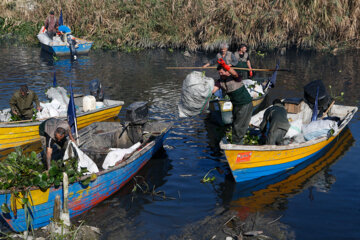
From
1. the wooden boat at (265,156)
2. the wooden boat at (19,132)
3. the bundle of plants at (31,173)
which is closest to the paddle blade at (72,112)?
the bundle of plants at (31,173)

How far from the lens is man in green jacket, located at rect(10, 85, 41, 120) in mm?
11266

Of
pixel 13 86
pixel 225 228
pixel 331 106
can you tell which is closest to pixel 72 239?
pixel 225 228

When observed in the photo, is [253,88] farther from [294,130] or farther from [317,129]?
[294,130]

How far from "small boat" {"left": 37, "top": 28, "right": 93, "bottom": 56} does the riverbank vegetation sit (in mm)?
3067

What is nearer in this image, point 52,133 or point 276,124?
point 52,133

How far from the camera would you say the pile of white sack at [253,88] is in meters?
13.9

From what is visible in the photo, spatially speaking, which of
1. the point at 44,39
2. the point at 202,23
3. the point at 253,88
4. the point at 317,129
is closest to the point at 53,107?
the point at 253,88

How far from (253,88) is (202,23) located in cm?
1356

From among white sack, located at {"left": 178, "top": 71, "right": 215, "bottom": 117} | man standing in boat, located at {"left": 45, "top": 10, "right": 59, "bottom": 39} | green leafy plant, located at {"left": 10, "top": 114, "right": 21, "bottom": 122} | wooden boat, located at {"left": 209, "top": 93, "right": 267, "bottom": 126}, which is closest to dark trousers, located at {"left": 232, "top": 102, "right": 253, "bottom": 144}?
white sack, located at {"left": 178, "top": 71, "right": 215, "bottom": 117}

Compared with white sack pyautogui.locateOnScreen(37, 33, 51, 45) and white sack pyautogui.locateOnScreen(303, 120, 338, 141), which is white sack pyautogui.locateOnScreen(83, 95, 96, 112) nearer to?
white sack pyautogui.locateOnScreen(303, 120, 338, 141)

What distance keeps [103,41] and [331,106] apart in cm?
2128

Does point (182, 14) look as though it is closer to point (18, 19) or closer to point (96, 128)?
point (18, 19)

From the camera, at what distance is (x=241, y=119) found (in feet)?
29.2

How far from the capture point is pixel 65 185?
6.86 metres
